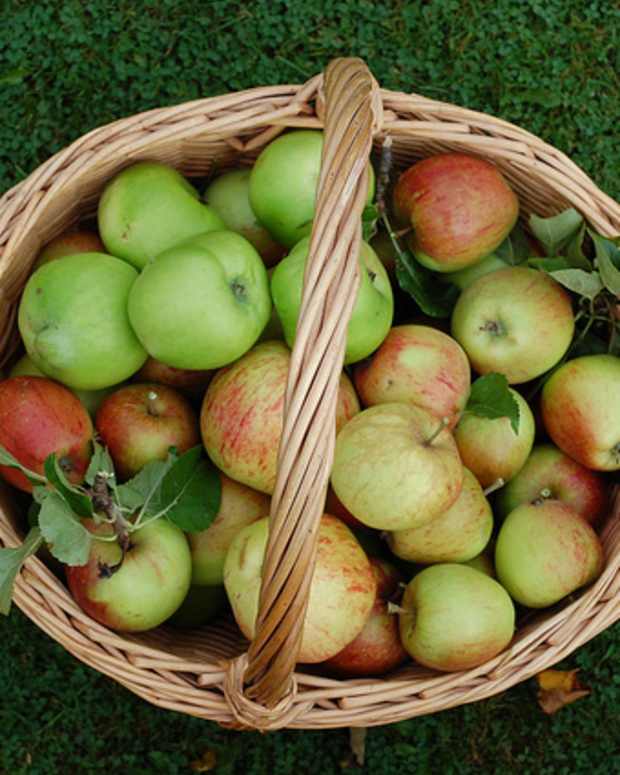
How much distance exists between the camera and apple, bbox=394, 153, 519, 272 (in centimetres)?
139

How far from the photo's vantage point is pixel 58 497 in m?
1.13

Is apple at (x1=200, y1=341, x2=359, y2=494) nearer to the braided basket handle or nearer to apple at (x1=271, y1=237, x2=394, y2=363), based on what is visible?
apple at (x1=271, y1=237, x2=394, y2=363)

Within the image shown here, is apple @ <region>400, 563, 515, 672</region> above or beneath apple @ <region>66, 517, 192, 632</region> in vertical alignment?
beneath

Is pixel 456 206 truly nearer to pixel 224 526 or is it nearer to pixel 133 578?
pixel 224 526

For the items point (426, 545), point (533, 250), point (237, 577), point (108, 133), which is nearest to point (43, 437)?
point (237, 577)

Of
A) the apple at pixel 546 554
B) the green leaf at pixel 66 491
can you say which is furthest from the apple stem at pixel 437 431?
the green leaf at pixel 66 491

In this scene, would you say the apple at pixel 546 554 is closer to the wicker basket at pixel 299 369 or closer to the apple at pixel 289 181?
the wicker basket at pixel 299 369

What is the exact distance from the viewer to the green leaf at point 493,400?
128 cm

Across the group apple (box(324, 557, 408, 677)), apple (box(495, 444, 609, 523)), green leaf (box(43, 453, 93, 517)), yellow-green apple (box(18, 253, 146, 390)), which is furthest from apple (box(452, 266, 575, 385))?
green leaf (box(43, 453, 93, 517))

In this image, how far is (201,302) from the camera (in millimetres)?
1207

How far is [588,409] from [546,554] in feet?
0.69

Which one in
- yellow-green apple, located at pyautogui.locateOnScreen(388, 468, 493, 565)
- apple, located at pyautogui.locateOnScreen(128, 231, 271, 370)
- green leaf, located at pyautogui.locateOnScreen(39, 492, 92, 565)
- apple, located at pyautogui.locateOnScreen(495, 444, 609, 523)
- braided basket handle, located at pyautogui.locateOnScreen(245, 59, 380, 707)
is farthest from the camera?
apple, located at pyautogui.locateOnScreen(495, 444, 609, 523)

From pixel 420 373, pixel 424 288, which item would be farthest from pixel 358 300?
pixel 424 288

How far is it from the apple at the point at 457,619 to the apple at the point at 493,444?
0.16 meters
